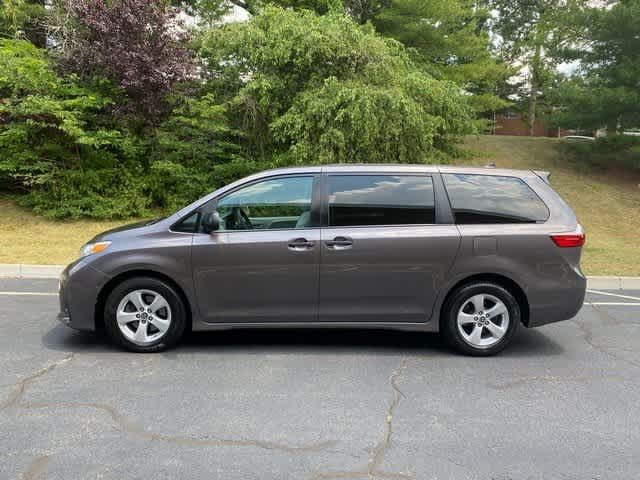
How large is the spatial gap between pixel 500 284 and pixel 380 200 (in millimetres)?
1350

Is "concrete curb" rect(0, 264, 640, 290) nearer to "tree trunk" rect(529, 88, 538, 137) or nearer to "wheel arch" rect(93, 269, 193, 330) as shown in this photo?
"wheel arch" rect(93, 269, 193, 330)

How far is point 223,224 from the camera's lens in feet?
17.0

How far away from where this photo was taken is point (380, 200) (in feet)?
17.2

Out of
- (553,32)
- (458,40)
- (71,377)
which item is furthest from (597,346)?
(553,32)

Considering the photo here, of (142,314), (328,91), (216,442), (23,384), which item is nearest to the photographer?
(216,442)

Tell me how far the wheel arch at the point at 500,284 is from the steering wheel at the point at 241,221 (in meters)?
1.91

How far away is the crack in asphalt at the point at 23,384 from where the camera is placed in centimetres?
397

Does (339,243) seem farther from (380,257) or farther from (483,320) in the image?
(483,320)

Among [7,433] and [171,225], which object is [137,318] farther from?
[7,433]

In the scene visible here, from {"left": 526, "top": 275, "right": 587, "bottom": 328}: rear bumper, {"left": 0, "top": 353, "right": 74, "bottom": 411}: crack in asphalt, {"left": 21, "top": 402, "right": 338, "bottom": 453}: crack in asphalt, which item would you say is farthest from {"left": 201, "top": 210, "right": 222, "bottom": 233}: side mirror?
{"left": 526, "top": 275, "right": 587, "bottom": 328}: rear bumper

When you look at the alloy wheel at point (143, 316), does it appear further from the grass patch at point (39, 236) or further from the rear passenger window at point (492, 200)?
the grass patch at point (39, 236)

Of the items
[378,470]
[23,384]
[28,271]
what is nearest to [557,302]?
[378,470]

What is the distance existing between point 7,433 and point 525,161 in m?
20.5

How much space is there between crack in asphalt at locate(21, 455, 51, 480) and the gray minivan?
1.92m
